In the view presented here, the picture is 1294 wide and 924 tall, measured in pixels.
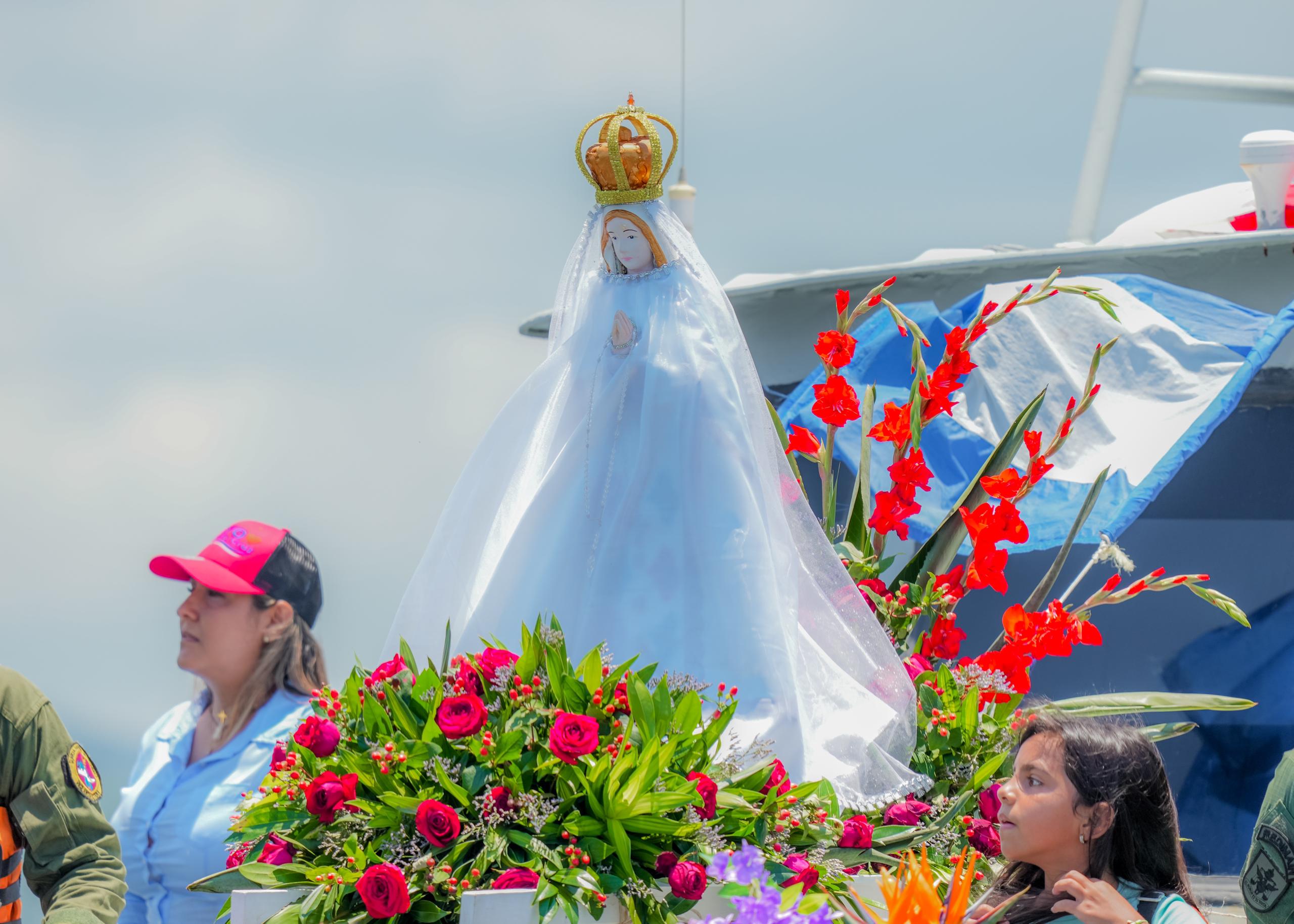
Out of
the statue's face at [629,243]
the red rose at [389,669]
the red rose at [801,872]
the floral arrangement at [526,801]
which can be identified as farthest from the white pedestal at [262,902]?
the statue's face at [629,243]

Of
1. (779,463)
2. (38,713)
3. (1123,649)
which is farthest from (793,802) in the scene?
(1123,649)

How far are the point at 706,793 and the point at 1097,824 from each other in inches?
29.7

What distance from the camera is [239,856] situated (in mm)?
3203

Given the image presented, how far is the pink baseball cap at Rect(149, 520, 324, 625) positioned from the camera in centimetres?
420

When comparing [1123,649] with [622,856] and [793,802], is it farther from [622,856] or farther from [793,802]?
[622,856]

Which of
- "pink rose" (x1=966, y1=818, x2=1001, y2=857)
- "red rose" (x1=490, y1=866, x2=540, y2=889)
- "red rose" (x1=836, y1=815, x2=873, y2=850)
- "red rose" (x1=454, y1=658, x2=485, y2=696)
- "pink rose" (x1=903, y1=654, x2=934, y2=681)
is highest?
"red rose" (x1=454, y1=658, x2=485, y2=696)

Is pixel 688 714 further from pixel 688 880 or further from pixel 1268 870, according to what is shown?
pixel 1268 870

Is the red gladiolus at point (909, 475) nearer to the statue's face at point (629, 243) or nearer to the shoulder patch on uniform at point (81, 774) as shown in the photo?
the statue's face at point (629, 243)

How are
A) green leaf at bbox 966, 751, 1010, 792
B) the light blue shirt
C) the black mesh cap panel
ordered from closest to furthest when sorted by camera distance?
1. green leaf at bbox 966, 751, 1010, 792
2. the light blue shirt
3. the black mesh cap panel

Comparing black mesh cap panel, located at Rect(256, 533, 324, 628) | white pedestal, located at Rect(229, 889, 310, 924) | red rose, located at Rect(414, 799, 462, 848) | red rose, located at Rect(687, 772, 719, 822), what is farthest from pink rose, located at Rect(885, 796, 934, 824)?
black mesh cap panel, located at Rect(256, 533, 324, 628)

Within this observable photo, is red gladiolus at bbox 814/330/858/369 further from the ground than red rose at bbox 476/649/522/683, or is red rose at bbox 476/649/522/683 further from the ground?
red gladiolus at bbox 814/330/858/369

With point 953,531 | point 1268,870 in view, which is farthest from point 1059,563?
point 1268,870

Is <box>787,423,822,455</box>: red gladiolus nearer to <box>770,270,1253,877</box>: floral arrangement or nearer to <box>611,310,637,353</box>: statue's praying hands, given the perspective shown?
<box>770,270,1253,877</box>: floral arrangement

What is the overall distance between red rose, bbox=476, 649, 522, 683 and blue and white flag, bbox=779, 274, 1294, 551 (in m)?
3.08
